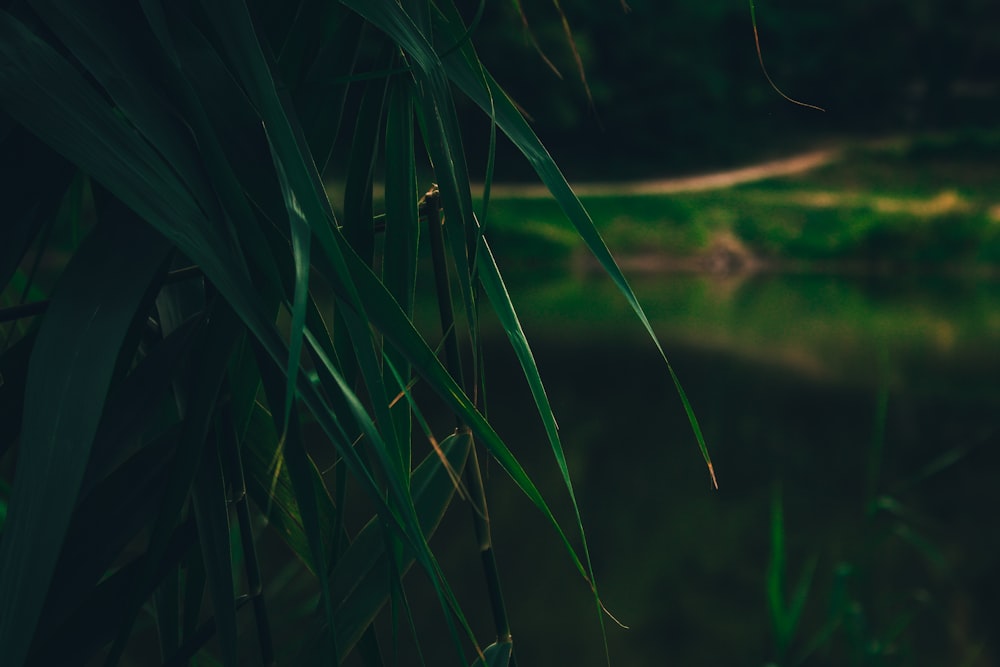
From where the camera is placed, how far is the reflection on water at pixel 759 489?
3490 mm

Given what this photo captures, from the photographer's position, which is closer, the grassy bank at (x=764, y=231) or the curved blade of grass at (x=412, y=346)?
the curved blade of grass at (x=412, y=346)

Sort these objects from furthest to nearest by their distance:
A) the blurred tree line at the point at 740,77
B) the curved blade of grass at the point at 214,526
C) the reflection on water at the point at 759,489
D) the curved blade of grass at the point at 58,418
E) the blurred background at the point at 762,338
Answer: the blurred tree line at the point at 740,77 → the blurred background at the point at 762,338 → the reflection on water at the point at 759,489 → the curved blade of grass at the point at 214,526 → the curved blade of grass at the point at 58,418

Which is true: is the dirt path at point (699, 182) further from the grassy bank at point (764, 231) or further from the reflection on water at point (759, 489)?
the reflection on water at point (759, 489)

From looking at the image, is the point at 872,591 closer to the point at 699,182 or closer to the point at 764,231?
the point at 764,231

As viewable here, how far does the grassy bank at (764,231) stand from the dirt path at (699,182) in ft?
1.28

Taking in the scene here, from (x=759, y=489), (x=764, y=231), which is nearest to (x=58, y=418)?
(x=759, y=489)

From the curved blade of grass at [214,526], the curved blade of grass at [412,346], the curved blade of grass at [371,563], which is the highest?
the curved blade of grass at [412,346]

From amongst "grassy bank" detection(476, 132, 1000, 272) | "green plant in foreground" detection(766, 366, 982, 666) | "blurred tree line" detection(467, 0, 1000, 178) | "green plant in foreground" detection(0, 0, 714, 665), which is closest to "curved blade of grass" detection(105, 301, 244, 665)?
"green plant in foreground" detection(0, 0, 714, 665)

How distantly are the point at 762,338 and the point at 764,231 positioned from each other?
4010 mm

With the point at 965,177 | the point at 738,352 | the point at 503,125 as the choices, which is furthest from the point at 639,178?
the point at 503,125

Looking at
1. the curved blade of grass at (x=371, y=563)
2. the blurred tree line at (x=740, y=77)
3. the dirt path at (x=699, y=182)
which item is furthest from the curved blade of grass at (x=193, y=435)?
the blurred tree line at (x=740, y=77)

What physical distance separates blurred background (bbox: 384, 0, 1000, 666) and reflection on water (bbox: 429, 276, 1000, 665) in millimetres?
16

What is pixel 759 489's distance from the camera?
492cm

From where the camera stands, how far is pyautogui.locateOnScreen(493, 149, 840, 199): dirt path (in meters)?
13.1
